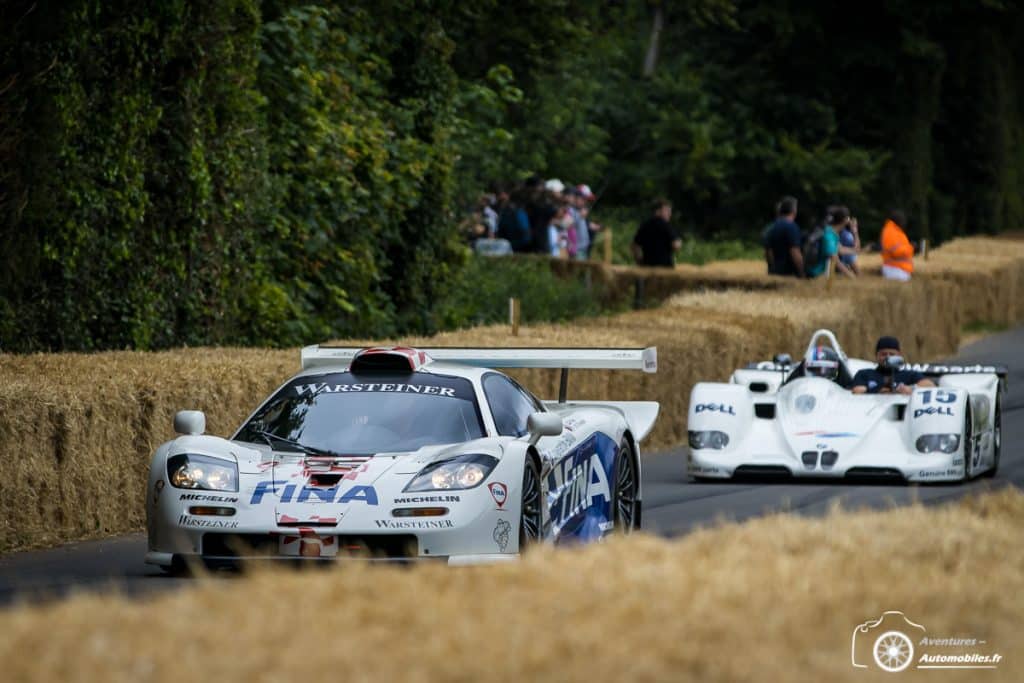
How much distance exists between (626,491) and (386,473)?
288 cm

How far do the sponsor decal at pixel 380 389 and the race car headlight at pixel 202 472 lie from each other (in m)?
1.17

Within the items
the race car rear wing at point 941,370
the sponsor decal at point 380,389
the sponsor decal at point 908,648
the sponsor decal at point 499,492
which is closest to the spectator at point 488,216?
the race car rear wing at point 941,370

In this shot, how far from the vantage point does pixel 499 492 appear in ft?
33.1

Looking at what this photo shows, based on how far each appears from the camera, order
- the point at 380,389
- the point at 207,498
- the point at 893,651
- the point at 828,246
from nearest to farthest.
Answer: the point at 893,651
the point at 207,498
the point at 380,389
the point at 828,246

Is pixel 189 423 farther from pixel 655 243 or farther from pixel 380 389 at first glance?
pixel 655 243

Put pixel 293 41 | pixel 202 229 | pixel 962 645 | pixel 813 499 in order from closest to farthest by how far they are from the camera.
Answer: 1. pixel 962 645
2. pixel 813 499
3. pixel 202 229
4. pixel 293 41

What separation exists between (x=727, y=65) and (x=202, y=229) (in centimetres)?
4095

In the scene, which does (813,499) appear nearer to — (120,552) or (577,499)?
(577,499)

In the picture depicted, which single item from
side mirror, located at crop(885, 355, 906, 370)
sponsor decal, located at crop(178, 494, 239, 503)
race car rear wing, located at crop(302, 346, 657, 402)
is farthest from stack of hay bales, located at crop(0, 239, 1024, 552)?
side mirror, located at crop(885, 355, 906, 370)

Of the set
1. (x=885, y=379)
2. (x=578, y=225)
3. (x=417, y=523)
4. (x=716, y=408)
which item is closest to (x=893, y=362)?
(x=885, y=379)

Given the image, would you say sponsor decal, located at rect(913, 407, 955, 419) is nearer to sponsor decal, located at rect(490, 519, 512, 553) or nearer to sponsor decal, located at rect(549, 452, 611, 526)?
sponsor decal, located at rect(549, 452, 611, 526)

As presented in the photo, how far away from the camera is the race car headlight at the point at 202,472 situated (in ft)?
33.3

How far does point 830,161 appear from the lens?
2141 inches

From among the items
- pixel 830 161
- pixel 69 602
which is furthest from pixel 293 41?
pixel 830 161
